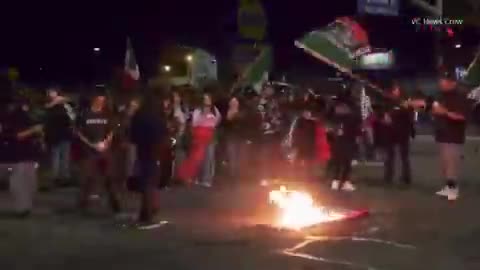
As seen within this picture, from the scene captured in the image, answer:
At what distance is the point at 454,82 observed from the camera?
14.8 meters

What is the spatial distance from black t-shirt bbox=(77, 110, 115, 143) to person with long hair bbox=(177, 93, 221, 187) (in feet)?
11.5

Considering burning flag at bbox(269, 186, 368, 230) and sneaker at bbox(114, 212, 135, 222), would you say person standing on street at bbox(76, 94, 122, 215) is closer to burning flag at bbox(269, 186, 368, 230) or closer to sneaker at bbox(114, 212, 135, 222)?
sneaker at bbox(114, 212, 135, 222)

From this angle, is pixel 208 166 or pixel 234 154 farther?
pixel 234 154

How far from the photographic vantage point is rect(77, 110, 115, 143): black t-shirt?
12836 millimetres

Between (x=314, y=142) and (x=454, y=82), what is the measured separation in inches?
126

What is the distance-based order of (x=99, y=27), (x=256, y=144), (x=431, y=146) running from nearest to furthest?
(x=256, y=144) → (x=431, y=146) → (x=99, y=27)

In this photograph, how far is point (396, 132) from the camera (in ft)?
53.9

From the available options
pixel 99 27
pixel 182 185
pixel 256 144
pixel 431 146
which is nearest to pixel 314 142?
pixel 256 144

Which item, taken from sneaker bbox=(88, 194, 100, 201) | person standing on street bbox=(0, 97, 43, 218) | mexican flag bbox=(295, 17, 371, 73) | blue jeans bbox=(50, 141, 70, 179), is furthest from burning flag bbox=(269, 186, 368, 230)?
mexican flag bbox=(295, 17, 371, 73)

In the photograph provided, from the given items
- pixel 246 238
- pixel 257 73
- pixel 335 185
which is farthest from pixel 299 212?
pixel 257 73

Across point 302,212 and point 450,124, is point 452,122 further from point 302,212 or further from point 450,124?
point 302,212

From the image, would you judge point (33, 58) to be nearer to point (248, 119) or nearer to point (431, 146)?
point (431, 146)

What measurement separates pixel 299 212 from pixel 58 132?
212 inches

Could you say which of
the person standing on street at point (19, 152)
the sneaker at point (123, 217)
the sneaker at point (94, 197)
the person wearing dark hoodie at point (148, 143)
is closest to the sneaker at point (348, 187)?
the sneaker at point (94, 197)
